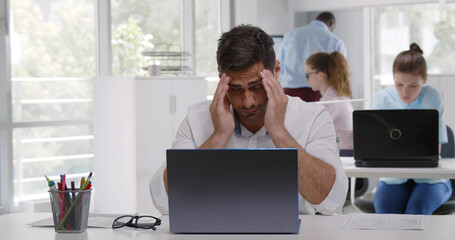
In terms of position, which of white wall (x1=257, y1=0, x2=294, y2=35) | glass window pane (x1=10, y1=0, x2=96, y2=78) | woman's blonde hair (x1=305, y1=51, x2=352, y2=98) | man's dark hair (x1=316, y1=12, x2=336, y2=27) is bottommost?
woman's blonde hair (x1=305, y1=51, x2=352, y2=98)

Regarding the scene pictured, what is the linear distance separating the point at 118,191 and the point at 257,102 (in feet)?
10.0

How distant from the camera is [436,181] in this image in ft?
12.9

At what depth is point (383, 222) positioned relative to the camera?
197 cm

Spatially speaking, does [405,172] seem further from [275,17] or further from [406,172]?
[275,17]

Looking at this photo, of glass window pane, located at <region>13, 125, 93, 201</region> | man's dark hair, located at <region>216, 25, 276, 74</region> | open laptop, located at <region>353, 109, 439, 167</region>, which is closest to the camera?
man's dark hair, located at <region>216, 25, 276, 74</region>

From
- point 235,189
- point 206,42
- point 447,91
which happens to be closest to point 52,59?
point 206,42

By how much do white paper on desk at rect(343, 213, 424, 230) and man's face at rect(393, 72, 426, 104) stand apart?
2.15m

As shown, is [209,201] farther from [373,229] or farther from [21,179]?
[21,179]

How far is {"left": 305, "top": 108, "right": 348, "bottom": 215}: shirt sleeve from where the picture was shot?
2.13 m

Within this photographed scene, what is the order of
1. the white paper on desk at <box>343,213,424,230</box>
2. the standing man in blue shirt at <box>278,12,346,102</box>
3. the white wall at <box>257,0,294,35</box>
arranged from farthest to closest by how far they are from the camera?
the white wall at <box>257,0,294,35</box> < the standing man in blue shirt at <box>278,12,346,102</box> < the white paper on desk at <box>343,213,424,230</box>

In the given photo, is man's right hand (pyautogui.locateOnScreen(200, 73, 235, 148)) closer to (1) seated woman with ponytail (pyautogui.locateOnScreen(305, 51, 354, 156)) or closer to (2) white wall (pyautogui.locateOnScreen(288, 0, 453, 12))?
(1) seated woman with ponytail (pyautogui.locateOnScreen(305, 51, 354, 156))

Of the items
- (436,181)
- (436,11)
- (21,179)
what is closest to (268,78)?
(436,181)

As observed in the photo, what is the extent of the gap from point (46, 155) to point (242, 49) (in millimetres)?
3471

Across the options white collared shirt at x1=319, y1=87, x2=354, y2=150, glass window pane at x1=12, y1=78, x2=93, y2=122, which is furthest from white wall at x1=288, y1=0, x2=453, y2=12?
glass window pane at x1=12, y1=78, x2=93, y2=122
